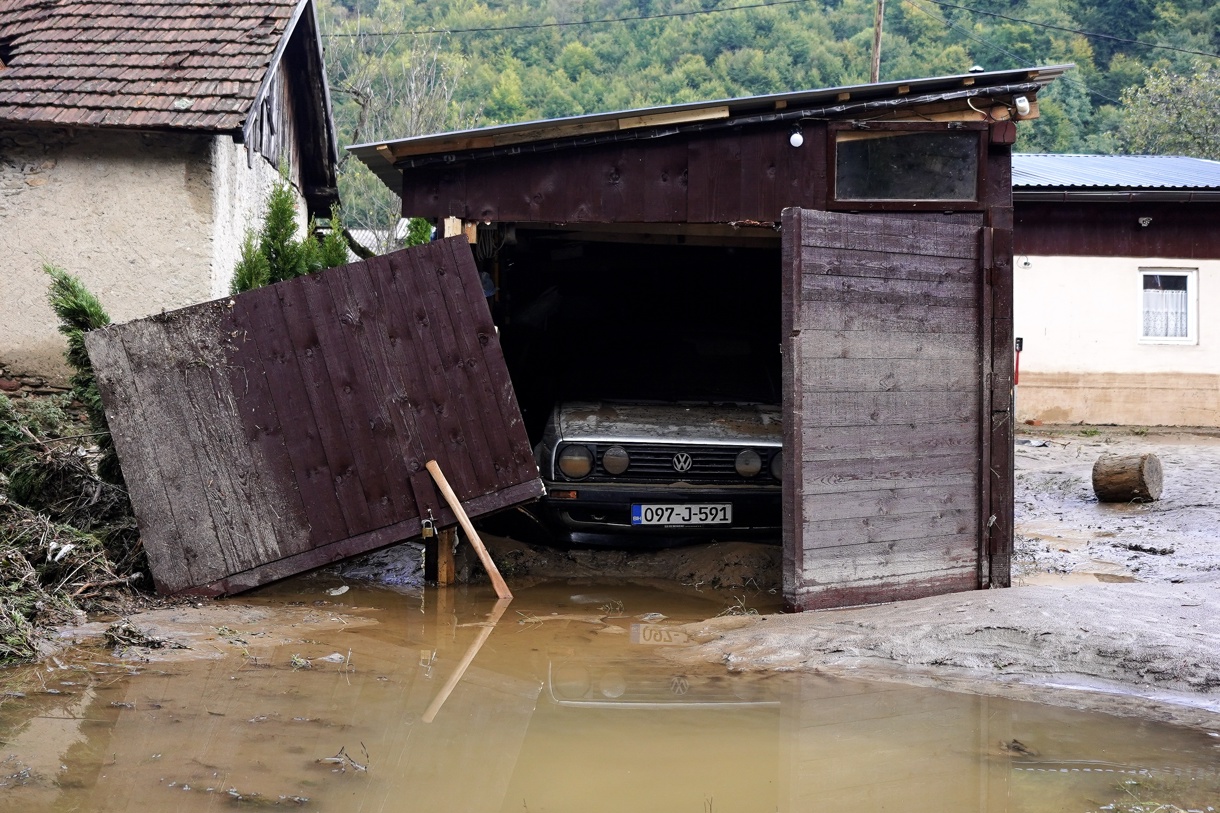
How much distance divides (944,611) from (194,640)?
3901 millimetres

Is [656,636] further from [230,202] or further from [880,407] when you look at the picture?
[230,202]

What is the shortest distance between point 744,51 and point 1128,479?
45602 mm

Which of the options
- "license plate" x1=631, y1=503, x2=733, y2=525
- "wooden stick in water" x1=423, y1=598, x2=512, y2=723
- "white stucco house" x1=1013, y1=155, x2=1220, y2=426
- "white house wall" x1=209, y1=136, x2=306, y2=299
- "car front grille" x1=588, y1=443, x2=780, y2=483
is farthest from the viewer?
"white stucco house" x1=1013, y1=155, x2=1220, y2=426

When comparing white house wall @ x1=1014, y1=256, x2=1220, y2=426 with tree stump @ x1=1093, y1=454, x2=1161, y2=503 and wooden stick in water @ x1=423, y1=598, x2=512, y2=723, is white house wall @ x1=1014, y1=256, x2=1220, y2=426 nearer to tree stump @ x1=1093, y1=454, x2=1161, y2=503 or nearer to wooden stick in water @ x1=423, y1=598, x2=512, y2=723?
tree stump @ x1=1093, y1=454, x2=1161, y2=503

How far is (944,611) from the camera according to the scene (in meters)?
5.95

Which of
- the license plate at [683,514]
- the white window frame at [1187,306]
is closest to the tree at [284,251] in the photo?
the license plate at [683,514]

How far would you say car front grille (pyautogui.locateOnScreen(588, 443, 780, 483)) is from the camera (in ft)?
24.8

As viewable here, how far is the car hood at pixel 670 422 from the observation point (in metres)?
7.67

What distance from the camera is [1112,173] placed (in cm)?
1938

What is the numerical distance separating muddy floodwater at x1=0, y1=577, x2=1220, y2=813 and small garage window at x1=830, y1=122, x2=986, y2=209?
3.37m

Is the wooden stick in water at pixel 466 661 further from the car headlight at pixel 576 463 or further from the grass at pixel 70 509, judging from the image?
the grass at pixel 70 509

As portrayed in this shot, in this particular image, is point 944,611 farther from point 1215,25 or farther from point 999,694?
point 1215,25

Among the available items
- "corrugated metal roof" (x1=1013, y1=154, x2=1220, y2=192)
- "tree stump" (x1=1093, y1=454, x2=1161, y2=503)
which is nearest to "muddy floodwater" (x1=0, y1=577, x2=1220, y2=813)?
"tree stump" (x1=1093, y1=454, x2=1161, y2=503)

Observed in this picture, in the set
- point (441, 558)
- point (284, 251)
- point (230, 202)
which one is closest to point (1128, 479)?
point (441, 558)
